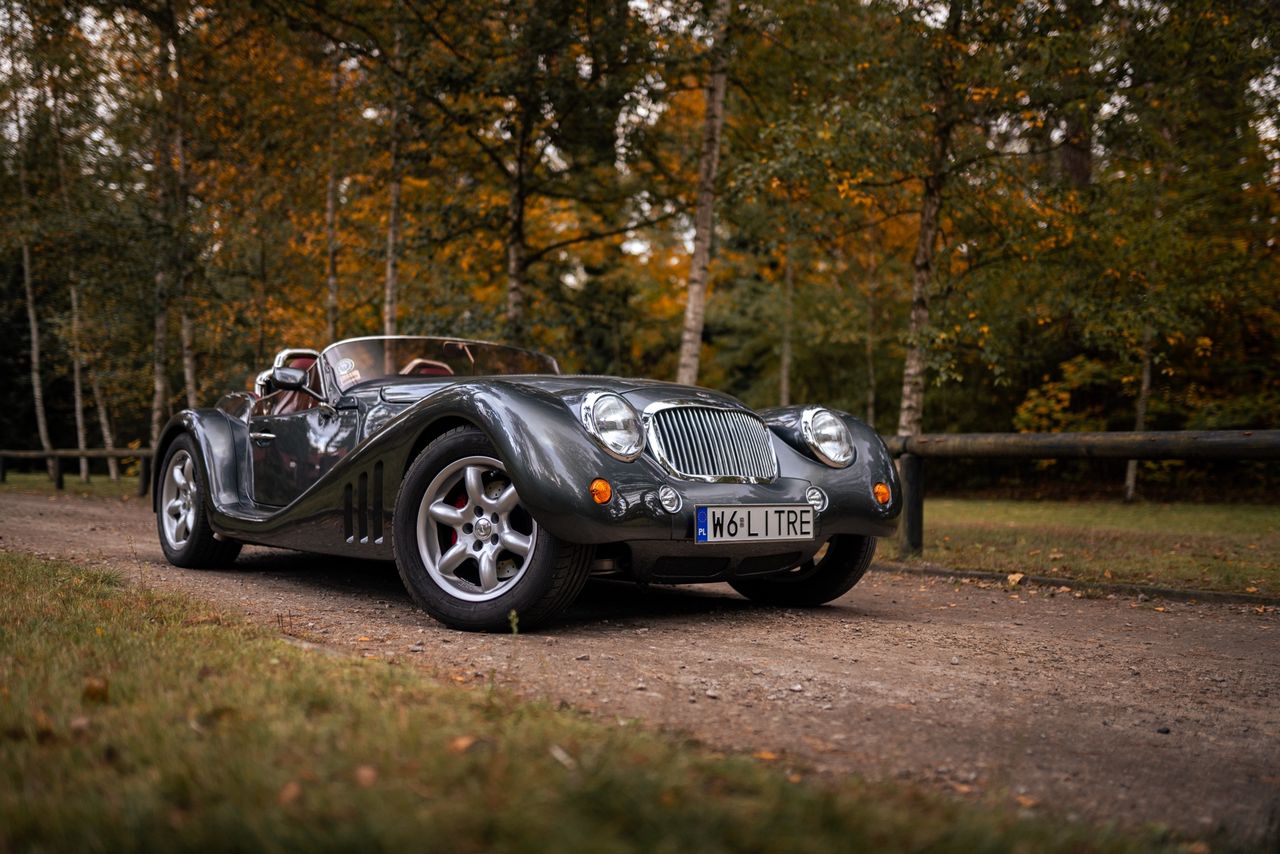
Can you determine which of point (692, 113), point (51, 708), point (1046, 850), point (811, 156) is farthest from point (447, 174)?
point (1046, 850)

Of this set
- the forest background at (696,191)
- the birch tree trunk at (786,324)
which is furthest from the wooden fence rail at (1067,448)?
the birch tree trunk at (786,324)

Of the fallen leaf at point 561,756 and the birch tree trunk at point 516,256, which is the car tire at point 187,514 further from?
the birch tree trunk at point 516,256

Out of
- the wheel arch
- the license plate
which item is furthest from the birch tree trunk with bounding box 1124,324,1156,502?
the wheel arch

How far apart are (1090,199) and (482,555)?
9419 millimetres

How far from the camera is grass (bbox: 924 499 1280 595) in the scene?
7.02m

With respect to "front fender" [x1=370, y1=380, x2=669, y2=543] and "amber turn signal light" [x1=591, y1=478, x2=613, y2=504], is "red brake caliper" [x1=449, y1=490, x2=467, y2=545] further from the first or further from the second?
"amber turn signal light" [x1=591, y1=478, x2=613, y2=504]

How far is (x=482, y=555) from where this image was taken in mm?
4430

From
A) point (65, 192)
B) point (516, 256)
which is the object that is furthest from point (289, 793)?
point (65, 192)

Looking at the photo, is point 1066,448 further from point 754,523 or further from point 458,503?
point 458,503

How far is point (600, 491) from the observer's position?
13.6 feet

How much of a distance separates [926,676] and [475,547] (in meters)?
1.91

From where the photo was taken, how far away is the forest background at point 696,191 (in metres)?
10.6

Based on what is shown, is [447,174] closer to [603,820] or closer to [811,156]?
[811,156]

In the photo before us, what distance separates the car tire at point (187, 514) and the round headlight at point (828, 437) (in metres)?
3.68
